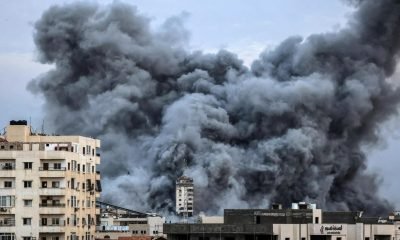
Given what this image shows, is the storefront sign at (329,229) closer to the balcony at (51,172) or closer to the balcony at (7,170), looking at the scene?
the balcony at (51,172)

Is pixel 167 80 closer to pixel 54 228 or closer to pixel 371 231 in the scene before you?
pixel 371 231

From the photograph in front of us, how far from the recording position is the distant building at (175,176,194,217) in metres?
111

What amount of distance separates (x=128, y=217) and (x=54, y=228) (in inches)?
1687

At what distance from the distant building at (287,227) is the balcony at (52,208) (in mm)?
9980

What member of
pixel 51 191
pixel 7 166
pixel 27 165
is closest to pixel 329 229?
pixel 51 191

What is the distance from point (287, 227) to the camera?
61.2 m

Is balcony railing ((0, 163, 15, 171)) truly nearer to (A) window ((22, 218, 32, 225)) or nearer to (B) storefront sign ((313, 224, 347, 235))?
(A) window ((22, 218, 32, 225))

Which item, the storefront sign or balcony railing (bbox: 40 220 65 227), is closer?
balcony railing (bbox: 40 220 65 227)

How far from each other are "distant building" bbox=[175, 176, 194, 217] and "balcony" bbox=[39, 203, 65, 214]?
5769cm

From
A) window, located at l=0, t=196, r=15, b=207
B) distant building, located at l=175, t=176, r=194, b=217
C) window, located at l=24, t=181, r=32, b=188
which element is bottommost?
window, located at l=0, t=196, r=15, b=207

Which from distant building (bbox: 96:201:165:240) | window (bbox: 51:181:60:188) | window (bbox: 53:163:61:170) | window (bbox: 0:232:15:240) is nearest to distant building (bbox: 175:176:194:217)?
distant building (bbox: 96:201:165:240)

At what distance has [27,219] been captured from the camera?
52.0 metres

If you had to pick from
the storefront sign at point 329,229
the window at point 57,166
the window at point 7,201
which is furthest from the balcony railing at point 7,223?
the storefront sign at point 329,229

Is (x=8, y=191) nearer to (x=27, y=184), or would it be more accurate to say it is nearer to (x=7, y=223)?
(x=27, y=184)
